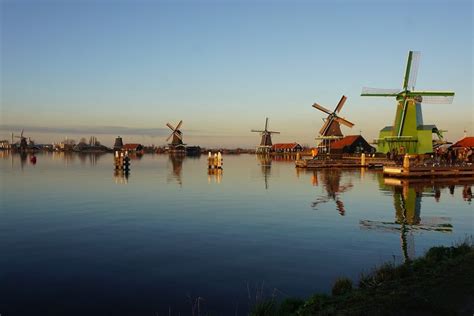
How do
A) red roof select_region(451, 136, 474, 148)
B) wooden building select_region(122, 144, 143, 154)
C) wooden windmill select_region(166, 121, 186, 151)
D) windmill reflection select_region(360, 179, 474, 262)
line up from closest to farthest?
windmill reflection select_region(360, 179, 474, 262) < red roof select_region(451, 136, 474, 148) < wooden windmill select_region(166, 121, 186, 151) < wooden building select_region(122, 144, 143, 154)

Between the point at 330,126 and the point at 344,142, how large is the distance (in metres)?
Answer: 6.01

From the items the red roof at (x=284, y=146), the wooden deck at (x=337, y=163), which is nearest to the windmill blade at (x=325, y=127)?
the wooden deck at (x=337, y=163)

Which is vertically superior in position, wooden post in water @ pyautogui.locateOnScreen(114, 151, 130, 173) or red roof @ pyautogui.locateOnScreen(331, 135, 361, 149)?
red roof @ pyautogui.locateOnScreen(331, 135, 361, 149)

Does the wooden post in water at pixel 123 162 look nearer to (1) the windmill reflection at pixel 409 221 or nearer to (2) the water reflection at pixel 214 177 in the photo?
(2) the water reflection at pixel 214 177

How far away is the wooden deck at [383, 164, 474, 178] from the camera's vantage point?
41.9m

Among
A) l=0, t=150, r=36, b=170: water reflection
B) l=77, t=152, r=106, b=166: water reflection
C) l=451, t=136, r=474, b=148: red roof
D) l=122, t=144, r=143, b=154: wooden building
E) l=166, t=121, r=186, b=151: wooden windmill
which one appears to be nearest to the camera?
l=451, t=136, r=474, b=148: red roof

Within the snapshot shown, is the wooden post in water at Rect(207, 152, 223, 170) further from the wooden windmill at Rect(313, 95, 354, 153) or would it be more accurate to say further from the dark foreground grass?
the dark foreground grass

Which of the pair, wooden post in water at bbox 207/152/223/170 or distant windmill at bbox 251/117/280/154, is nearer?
wooden post in water at bbox 207/152/223/170

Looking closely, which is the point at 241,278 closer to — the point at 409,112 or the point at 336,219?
the point at 336,219

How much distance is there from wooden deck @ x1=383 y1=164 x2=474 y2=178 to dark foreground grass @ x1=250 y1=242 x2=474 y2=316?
34112mm

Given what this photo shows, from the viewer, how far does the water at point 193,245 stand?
938 cm

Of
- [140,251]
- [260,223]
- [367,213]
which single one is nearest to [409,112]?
[367,213]

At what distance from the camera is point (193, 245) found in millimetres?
14125

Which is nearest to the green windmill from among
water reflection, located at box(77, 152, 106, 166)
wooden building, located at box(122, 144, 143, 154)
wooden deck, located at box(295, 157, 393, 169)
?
wooden deck, located at box(295, 157, 393, 169)
